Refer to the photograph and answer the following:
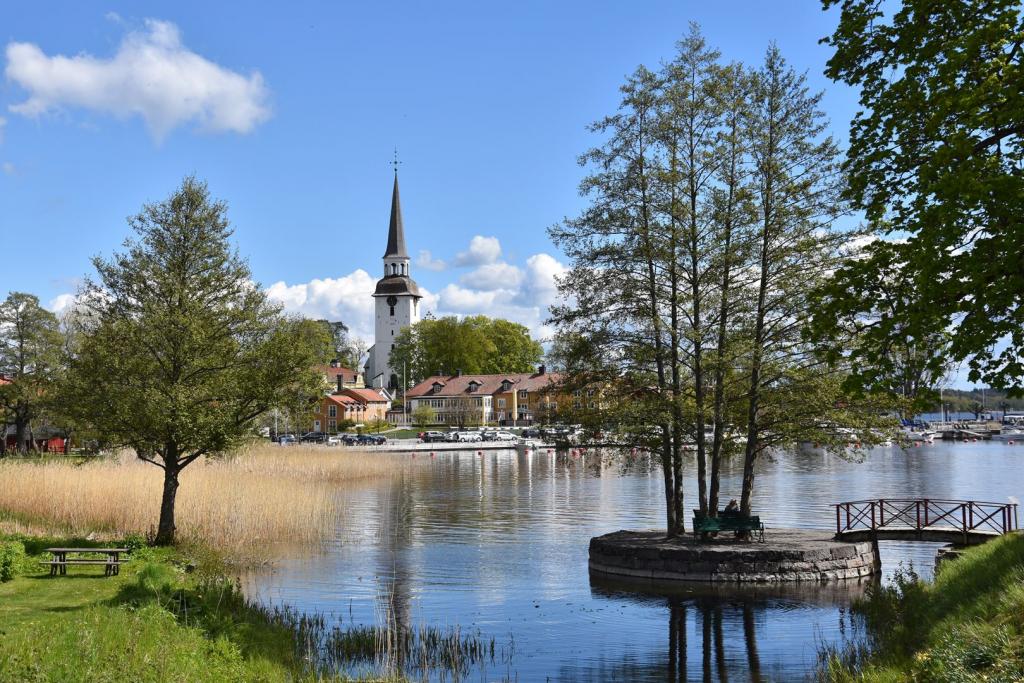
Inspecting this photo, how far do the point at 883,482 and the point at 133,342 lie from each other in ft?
151

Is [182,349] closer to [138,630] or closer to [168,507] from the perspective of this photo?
[168,507]

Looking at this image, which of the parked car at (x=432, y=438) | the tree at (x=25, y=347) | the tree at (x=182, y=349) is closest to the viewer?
the tree at (x=182, y=349)

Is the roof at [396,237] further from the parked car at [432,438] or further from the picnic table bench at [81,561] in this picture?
the picnic table bench at [81,561]

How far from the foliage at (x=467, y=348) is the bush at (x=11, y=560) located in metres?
129

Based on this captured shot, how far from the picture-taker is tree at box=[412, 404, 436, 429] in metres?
137

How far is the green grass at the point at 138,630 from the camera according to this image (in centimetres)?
1262

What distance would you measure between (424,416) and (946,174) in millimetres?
126902

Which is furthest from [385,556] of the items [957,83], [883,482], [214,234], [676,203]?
[883,482]

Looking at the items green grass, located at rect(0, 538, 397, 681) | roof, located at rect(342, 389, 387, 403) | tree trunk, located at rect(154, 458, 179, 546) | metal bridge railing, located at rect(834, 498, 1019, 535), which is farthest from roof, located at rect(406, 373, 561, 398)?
green grass, located at rect(0, 538, 397, 681)

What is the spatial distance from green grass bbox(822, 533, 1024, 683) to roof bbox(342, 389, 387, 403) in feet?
422

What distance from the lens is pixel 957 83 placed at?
14117 millimetres

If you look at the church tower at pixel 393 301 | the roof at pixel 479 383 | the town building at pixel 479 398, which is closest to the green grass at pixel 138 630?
the town building at pixel 479 398

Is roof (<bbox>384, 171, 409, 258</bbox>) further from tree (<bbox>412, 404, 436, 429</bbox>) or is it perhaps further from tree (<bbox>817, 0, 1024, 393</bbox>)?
tree (<bbox>817, 0, 1024, 393</bbox>)

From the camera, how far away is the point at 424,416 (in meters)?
137
